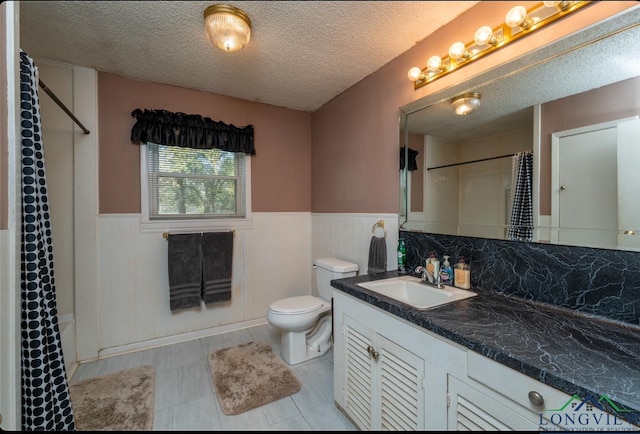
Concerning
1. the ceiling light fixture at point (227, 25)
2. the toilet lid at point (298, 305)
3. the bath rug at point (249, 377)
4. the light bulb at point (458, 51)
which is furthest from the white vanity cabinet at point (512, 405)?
the ceiling light fixture at point (227, 25)

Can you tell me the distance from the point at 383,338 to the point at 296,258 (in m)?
1.71

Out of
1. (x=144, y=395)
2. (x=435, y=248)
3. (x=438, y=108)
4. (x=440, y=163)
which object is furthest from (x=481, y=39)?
(x=144, y=395)

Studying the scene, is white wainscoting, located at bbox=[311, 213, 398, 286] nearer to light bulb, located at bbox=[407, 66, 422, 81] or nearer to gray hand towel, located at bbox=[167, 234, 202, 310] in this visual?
light bulb, located at bbox=[407, 66, 422, 81]

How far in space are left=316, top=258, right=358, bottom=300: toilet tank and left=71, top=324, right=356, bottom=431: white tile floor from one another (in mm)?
493

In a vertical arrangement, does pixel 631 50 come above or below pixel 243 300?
above

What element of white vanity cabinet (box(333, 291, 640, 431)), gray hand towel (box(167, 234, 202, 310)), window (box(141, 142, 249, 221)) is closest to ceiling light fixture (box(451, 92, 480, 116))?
white vanity cabinet (box(333, 291, 640, 431))

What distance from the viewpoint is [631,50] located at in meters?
0.95

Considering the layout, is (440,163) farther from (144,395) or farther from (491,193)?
(144,395)

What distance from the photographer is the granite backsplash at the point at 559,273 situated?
0.96 metres

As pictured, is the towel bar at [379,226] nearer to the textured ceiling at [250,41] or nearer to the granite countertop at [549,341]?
the granite countertop at [549,341]

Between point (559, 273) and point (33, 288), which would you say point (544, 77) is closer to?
point (559, 273)

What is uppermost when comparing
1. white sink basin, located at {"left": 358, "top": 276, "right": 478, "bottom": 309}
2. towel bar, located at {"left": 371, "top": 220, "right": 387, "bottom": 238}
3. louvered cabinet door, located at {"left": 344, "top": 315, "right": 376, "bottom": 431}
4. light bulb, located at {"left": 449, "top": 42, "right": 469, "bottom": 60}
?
light bulb, located at {"left": 449, "top": 42, "right": 469, "bottom": 60}

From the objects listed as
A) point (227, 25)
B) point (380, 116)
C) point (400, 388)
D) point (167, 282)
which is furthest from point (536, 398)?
point (167, 282)

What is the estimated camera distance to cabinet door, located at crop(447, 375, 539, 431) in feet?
2.48
